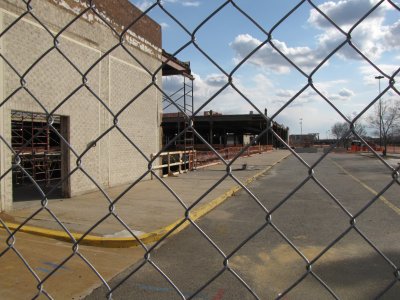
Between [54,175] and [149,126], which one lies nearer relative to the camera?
[149,126]

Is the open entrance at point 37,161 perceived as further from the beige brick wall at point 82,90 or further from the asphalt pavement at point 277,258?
the asphalt pavement at point 277,258

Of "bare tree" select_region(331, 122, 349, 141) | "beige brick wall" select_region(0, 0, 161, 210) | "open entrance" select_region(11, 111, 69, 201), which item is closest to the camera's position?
"bare tree" select_region(331, 122, 349, 141)

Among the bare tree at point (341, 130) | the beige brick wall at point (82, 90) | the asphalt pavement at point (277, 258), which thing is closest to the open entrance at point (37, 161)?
the beige brick wall at point (82, 90)

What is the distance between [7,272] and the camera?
5.05 meters

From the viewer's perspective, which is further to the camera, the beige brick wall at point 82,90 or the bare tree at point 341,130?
the beige brick wall at point 82,90

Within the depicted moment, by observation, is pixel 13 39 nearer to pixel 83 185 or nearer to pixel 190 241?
pixel 83 185

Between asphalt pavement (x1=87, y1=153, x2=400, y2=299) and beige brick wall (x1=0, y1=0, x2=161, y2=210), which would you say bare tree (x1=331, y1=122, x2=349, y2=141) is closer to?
asphalt pavement (x1=87, y1=153, x2=400, y2=299)

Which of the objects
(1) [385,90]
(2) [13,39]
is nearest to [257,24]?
(1) [385,90]

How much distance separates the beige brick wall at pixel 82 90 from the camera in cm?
903

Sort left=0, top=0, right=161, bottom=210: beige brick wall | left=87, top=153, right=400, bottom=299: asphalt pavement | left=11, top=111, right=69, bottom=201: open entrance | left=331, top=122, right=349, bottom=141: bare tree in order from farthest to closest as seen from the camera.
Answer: left=11, top=111, right=69, bottom=201: open entrance < left=0, top=0, right=161, bottom=210: beige brick wall < left=87, top=153, right=400, bottom=299: asphalt pavement < left=331, top=122, right=349, bottom=141: bare tree

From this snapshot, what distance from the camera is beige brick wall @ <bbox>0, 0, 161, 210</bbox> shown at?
903 cm

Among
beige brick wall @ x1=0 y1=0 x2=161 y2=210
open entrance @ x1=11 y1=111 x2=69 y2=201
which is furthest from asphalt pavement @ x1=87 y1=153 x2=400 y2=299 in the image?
beige brick wall @ x1=0 y1=0 x2=161 y2=210

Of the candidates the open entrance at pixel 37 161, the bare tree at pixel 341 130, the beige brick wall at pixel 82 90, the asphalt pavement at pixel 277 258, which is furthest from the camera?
the open entrance at pixel 37 161

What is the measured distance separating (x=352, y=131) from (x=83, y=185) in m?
11.1
